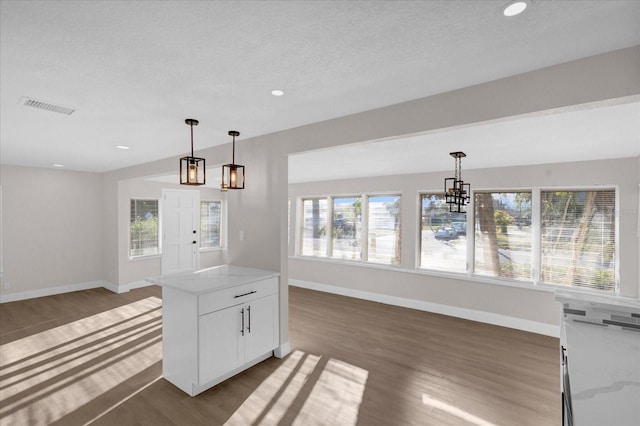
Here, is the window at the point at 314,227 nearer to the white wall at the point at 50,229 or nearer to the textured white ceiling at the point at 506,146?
the textured white ceiling at the point at 506,146

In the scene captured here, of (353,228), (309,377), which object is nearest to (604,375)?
(309,377)

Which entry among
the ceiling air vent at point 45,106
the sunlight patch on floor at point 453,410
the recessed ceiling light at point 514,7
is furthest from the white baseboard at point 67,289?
the recessed ceiling light at point 514,7

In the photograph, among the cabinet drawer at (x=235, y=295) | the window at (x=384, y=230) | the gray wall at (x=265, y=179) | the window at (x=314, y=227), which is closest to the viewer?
the gray wall at (x=265, y=179)

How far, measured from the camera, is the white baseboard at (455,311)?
4.30 meters

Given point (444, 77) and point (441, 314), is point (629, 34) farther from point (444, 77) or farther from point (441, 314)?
point (441, 314)

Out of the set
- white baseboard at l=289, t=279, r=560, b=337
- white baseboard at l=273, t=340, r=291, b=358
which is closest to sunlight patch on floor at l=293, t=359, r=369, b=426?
white baseboard at l=273, t=340, r=291, b=358

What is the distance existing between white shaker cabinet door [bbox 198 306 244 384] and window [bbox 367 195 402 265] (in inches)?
138

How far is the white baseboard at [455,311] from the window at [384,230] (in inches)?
26.5

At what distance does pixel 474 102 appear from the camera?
2148mm

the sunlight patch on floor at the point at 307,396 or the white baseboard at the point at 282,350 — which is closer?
the sunlight patch on floor at the point at 307,396

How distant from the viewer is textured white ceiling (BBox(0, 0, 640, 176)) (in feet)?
4.48

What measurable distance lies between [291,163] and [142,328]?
309 cm

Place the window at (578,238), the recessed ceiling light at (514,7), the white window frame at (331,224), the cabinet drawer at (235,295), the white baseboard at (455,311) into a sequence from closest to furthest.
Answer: the recessed ceiling light at (514,7) → the cabinet drawer at (235,295) → the window at (578,238) → the white baseboard at (455,311) → the white window frame at (331,224)

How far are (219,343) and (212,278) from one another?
2.08 ft
